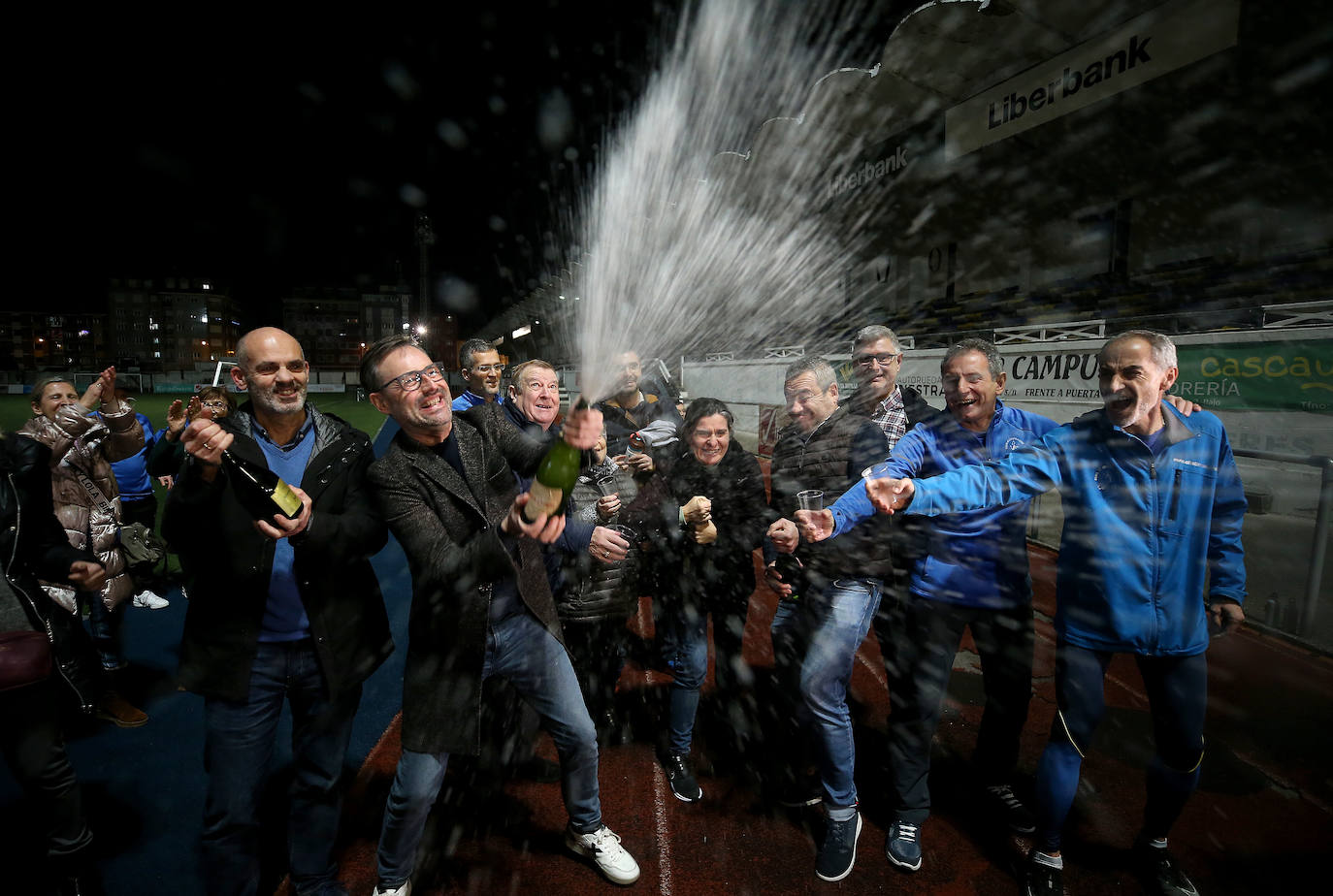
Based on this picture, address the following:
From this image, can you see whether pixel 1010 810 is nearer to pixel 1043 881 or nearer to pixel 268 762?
pixel 1043 881

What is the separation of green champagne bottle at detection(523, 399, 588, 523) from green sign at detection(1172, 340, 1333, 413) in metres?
8.69

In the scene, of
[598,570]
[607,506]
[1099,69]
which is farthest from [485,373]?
[1099,69]

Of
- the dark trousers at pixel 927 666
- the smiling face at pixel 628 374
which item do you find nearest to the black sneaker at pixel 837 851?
the dark trousers at pixel 927 666

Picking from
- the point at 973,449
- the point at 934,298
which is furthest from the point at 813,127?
the point at 973,449

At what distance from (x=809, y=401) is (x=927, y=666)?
1.39m

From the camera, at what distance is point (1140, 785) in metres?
3.41

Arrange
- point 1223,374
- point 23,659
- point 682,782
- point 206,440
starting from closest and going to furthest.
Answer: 1. point 206,440
2. point 23,659
3. point 682,782
4. point 1223,374

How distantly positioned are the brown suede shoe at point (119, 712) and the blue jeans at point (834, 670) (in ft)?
13.9

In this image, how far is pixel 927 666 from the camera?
9.44ft

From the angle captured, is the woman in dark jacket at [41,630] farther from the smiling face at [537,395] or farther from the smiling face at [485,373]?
the smiling face at [485,373]

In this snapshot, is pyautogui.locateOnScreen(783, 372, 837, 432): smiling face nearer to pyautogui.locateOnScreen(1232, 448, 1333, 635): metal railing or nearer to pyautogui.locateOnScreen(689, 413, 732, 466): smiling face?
pyautogui.locateOnScreen(689, 413, 732, 466): smiling face

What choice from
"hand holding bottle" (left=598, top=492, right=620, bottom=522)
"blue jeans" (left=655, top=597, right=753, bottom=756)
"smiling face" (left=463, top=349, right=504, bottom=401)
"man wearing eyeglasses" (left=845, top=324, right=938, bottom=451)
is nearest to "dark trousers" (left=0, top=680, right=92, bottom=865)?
"hand holding bottle" (left=598, top=492, right=620, bottom=522)

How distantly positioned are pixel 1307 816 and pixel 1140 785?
0.73m

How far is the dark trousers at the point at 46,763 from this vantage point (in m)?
2.24
